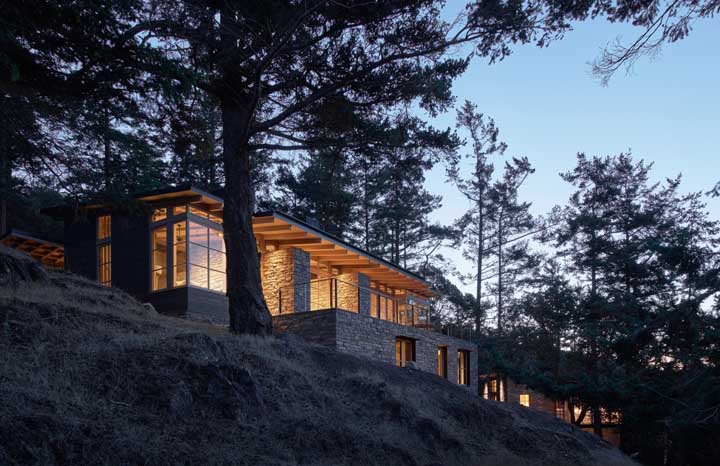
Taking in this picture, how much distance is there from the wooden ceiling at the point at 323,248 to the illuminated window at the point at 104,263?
4.49 meters

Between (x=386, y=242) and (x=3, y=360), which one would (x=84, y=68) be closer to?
(x=3, y=360)

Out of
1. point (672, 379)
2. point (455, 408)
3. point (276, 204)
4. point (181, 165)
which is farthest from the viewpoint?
point (276, 204)

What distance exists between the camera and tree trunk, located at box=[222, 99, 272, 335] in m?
14.5

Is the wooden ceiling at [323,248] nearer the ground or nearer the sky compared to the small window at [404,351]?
nearer the sky

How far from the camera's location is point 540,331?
3459 cm

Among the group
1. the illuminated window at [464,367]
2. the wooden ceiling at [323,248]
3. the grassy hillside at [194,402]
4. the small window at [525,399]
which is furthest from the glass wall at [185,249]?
the small window at [525,399]

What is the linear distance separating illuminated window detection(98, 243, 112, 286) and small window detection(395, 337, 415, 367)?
30.6ft

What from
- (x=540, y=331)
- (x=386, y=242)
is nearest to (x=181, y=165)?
(x=386, y=242)

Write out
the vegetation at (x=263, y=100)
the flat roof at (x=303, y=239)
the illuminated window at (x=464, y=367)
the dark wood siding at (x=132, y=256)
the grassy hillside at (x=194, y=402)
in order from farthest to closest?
the illuminated window at (x=464, y=367), the dark wood siding at (x=132, y=256), the flat roof at (x=303, y=239), the vegetation at (x=263, y=100), the grassy hillside at (x=194, y=402)

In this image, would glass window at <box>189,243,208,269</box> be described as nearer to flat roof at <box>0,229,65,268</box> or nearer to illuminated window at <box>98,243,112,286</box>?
illuminated window at <box>98,243,112,286</box>

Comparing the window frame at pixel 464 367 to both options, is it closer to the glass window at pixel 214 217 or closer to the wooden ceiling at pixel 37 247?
the glass window at pixel 214 217

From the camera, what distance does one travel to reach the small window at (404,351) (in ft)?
76.0

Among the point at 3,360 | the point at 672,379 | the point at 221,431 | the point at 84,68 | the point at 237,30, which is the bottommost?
the point at 672,379

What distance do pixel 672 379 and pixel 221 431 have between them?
2101cm
